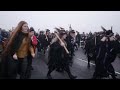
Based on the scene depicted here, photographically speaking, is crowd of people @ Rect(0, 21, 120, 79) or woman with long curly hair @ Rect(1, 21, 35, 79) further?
crowd of people @ Rect(0, 21, 120, 79)

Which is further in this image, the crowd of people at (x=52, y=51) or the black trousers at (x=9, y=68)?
the crowd of people at (x=52, y=51)

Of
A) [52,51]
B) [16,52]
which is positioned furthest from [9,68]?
[52,51]

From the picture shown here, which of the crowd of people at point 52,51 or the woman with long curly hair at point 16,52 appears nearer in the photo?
the woman with long curly hair at point 16,52

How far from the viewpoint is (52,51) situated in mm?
8969

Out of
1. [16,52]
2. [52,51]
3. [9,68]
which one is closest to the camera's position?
[9,68]

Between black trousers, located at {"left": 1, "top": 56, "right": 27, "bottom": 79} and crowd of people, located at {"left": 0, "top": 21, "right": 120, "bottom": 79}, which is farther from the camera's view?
crowd of people, located at {"left": 0, "top": 21, "right": 120, "bottom": 79}

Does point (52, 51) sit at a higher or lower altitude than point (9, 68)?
lower

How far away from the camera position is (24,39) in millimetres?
6566

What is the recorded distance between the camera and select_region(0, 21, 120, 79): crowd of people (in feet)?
19.7

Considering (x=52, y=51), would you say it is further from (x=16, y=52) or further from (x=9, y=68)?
(x=9, y=68)

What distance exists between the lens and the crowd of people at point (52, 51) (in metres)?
5.99
